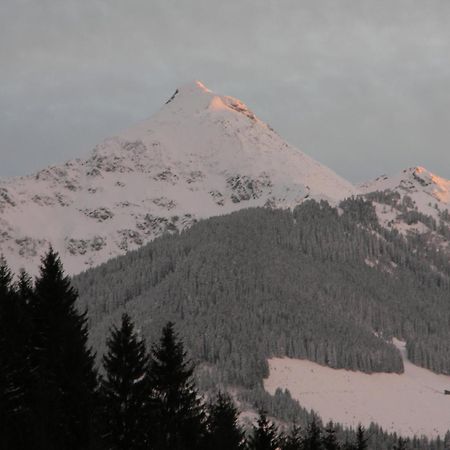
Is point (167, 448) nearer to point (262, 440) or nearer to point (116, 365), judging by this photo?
point (116, 365)

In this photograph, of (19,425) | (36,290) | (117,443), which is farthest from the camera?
(36,290)

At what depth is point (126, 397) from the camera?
146 ft

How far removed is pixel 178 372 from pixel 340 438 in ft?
499

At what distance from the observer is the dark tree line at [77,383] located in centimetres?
3950

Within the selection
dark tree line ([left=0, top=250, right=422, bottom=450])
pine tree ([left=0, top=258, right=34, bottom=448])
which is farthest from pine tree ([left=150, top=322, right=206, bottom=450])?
pine tree ([left=0, top=258, right=34, bottom=448])

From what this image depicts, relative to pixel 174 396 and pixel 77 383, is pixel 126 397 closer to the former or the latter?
pixel 77 383

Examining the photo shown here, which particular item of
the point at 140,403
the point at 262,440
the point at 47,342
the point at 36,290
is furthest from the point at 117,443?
the point at 262,440

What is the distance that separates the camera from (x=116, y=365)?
44969mm

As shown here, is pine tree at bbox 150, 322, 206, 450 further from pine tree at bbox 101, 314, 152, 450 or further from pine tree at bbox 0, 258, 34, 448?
Result: pine tree at bbox 0, 258, 34, 448

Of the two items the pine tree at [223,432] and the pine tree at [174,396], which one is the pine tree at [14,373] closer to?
the pine tree at [174,396]

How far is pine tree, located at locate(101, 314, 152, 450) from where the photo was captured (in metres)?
43.7

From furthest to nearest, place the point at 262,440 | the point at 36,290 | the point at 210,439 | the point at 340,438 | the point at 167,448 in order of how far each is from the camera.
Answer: the point at 340,438, the point at 262,440, the point at 210,439, the point at 36,290, the point at 167,448

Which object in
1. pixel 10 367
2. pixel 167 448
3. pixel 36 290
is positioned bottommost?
pixel 167 448

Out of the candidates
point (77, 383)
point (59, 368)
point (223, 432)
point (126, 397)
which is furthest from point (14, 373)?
point (223, 432)
